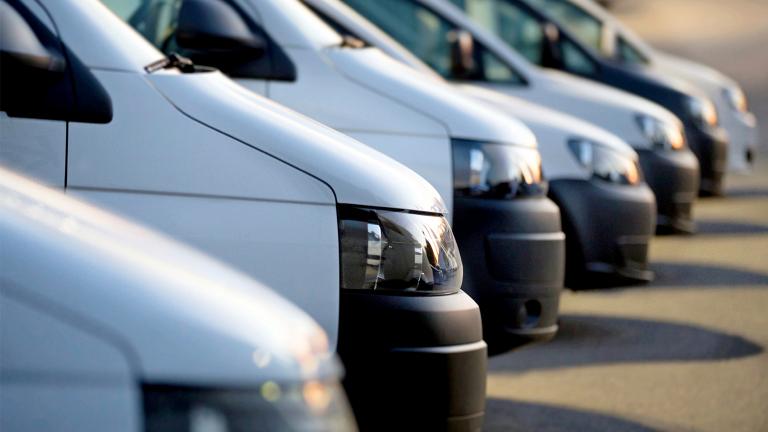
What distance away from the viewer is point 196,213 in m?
4.09

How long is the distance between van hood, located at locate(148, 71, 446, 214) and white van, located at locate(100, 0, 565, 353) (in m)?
1.46

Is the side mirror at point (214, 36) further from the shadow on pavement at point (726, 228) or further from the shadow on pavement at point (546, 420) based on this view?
the shadow on pavement at point (726, 228)

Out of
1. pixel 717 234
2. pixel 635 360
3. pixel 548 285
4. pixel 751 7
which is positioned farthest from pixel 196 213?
pixel 751 7

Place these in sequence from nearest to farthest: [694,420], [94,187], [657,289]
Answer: [94,187]
[694,420]
[657,289]

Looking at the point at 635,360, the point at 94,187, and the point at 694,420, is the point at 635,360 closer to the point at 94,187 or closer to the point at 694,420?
the point at 694,420

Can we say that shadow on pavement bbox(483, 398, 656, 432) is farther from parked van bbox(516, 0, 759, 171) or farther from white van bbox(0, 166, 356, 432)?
parked van bbox(516, 0, 759, 171)

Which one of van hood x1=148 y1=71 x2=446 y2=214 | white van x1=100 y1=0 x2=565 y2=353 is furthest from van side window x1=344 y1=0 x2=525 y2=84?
van hood x1=148 y1=71 x2=446 y2=214

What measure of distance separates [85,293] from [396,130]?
3.84m

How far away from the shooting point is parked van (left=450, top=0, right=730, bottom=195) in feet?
36.4

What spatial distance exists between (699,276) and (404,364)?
5.87m

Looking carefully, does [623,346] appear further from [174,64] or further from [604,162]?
[174,64]

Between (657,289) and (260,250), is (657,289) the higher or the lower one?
the lower one

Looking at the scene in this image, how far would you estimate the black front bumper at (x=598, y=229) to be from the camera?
7.93 metres

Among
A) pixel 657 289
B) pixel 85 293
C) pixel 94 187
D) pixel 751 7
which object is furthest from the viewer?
pixel 751 7
